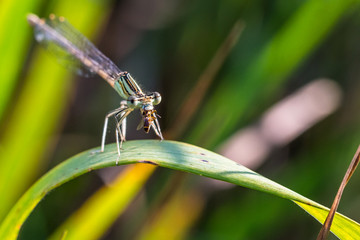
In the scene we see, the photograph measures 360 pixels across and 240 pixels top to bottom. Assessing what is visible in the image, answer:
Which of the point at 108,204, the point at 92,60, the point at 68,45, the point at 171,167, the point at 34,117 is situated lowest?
the point at 108,204

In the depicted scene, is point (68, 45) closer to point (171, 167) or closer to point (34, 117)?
point (34, 117)

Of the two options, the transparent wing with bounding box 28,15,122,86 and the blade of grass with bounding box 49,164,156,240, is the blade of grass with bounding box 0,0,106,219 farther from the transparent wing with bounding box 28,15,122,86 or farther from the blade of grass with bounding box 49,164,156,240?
the blade of grass with bounding box 49,164,156,240

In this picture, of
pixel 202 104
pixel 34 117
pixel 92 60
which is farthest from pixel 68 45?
pixel 202 104

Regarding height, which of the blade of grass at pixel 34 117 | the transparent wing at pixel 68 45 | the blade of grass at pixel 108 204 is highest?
the transparent wing at pixel 68 45

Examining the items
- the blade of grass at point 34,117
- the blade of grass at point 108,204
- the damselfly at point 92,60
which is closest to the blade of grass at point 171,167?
the damselfly at point 92,60

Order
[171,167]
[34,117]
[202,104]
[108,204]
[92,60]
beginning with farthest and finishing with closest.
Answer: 1. [202,104]
2. [34,117]
3. [92,60]
4. [108,204]
5. [171,167]

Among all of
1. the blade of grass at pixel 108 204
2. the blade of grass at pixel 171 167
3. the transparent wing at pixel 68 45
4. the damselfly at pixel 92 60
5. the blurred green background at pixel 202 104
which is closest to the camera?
the blade of grass at pixel 171 167

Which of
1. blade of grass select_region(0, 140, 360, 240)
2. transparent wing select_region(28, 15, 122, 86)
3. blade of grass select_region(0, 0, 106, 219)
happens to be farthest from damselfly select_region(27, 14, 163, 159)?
blade of grass select_region(0, 140, 360, 240)

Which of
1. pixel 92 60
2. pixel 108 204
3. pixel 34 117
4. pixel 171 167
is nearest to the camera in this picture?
pixel 171 167

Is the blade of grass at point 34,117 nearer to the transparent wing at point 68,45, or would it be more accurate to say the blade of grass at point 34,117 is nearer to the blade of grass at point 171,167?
the transparent wing at point 68,45

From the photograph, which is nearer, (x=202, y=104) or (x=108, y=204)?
(x=108, y=204)
